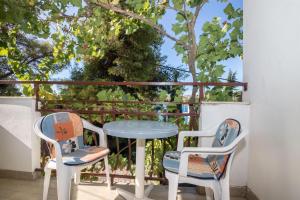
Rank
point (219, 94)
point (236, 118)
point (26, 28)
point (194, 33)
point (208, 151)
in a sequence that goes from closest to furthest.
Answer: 1. point (208, 151)
2. point (236, 118)
3. point (219, 94)
4. point (26, 28)
5. point (194, 33)

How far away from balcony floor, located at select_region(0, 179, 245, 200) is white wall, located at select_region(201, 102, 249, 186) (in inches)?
18.0

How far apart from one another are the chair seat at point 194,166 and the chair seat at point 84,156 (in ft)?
2.09

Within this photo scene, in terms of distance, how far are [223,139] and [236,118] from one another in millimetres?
710

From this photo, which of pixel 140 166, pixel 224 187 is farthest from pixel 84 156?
pixel 224 187

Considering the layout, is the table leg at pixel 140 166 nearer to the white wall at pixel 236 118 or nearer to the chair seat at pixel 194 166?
the chair seat at pixel 194 166

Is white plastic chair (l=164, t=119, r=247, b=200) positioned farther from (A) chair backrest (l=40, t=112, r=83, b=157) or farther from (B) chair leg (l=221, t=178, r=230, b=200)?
(A) chair backrest (l=40, t=112, r=83, b=157)

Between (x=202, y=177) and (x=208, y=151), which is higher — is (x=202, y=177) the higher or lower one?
the lower one

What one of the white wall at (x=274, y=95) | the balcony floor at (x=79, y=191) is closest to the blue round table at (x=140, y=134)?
the balcony floor at (x=79, y=191)

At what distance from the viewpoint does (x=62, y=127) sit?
2.71 metres

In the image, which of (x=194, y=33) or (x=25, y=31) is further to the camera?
(x=194, y=33)

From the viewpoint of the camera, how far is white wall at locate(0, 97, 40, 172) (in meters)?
3.28

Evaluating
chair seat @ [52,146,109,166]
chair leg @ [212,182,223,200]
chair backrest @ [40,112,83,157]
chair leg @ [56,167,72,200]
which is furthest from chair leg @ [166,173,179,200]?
chair backrest @ [40,112,83,157]

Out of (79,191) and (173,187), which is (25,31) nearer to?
(79,191)

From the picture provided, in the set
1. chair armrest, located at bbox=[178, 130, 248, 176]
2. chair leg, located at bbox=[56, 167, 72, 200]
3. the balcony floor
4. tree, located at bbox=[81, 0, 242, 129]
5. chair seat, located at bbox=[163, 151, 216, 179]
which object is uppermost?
tree, located at bbox=[81, 0, 242, 129]
